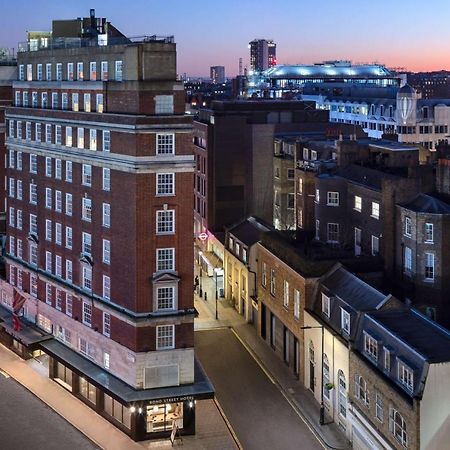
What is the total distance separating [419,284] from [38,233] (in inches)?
1388

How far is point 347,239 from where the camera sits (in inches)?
3100

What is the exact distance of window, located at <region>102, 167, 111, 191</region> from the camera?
62875mm

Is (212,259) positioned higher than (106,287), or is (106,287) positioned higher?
(106,287)

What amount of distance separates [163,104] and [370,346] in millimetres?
23688

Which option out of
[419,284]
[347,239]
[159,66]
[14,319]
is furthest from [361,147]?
[14,319]

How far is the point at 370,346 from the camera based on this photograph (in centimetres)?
5250

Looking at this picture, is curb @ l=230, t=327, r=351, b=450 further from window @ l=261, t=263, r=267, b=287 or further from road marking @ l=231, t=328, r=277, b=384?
window @ l=261, t=263, r=267, b=287

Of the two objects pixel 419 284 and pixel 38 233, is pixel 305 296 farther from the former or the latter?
pixel 38 233

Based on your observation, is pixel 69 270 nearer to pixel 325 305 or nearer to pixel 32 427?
pixel 32 427

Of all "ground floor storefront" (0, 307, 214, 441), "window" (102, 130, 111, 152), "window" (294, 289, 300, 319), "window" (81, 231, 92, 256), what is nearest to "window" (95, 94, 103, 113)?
"window" (102, 130, 111, 152)

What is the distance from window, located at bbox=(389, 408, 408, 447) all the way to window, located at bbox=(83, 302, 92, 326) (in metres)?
28.5

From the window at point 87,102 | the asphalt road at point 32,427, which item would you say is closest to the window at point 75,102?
the window at point 87,102

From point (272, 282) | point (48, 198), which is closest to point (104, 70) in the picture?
point (48, 198)

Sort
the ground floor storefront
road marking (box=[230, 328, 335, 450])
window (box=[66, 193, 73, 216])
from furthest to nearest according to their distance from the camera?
window (box=[66, 193, 73, 216]) → the ground floor storefront → road marking (box=[230, 328, 335, 450])
